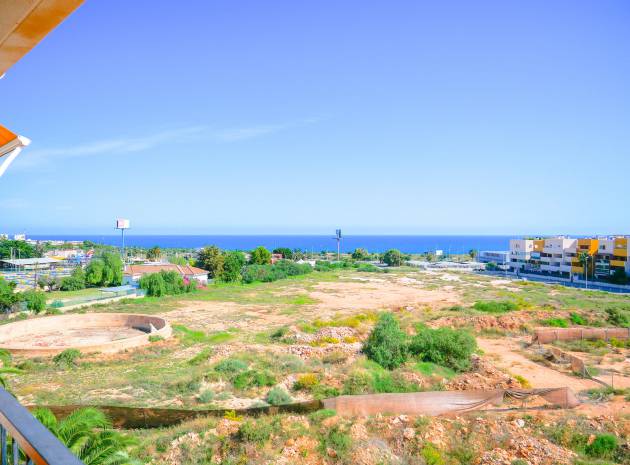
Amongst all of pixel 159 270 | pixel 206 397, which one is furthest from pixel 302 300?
pixel 206 397

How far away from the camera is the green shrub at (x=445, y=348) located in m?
19.8

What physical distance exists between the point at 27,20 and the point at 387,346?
2048 cm

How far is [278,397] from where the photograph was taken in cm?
1577

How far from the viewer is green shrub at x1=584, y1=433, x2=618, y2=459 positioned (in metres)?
11.3

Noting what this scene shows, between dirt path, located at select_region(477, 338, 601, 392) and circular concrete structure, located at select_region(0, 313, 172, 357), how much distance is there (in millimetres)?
19280

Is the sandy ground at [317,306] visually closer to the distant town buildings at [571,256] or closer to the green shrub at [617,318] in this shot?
the green shrub at [617,318]

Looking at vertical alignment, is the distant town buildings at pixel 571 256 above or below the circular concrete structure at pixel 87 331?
above

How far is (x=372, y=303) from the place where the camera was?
40875mm

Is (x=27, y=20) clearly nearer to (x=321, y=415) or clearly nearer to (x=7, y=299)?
(x=321, y=415)

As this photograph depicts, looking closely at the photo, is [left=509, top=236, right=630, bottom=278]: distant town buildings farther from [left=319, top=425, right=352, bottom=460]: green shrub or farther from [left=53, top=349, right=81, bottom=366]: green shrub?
[left=53, top=349, right=81, bottom=366]: green shrub

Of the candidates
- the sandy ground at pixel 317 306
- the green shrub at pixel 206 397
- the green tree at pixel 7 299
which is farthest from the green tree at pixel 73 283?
the green shrub at pixel 206 397

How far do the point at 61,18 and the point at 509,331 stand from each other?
30616 millimetres

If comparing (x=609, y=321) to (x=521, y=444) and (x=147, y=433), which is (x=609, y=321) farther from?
(x=147, y=433)

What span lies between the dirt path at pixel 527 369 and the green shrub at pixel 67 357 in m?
21.0
